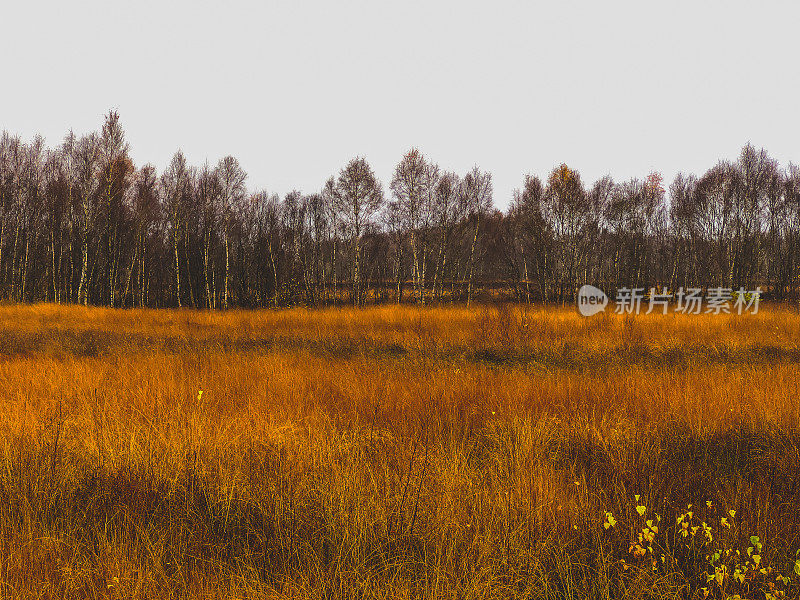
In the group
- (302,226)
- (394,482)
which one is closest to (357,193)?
(302,226)

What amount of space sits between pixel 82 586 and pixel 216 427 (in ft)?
5.97

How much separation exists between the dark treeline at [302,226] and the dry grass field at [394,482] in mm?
20031

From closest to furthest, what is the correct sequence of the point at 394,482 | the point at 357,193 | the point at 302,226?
the point at 394,482, the point at 357,193, the point at 302,226

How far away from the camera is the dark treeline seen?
82.4 feet

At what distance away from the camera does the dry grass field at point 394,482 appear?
190cm

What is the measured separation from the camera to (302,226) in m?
37.6

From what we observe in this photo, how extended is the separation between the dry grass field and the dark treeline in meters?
20.0

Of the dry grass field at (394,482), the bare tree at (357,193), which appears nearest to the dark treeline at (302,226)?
the bare tree at (357,193)

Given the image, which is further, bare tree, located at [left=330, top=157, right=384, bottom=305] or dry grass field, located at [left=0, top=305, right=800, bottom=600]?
bare tree, located at [left=330, top=157, right=384, bottom=305]

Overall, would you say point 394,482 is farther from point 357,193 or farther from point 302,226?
point 302,226

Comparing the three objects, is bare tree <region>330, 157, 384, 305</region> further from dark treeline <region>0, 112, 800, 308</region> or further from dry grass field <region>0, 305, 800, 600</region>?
dry grass field <region>0, 305, 800, 600</region>

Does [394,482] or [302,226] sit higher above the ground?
[302,226]

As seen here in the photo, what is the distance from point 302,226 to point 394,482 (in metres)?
36.9

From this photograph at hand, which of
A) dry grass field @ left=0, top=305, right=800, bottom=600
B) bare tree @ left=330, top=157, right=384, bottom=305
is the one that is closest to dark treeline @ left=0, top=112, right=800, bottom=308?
bare tree @ left=330, top=157, right=384, bottom=305
